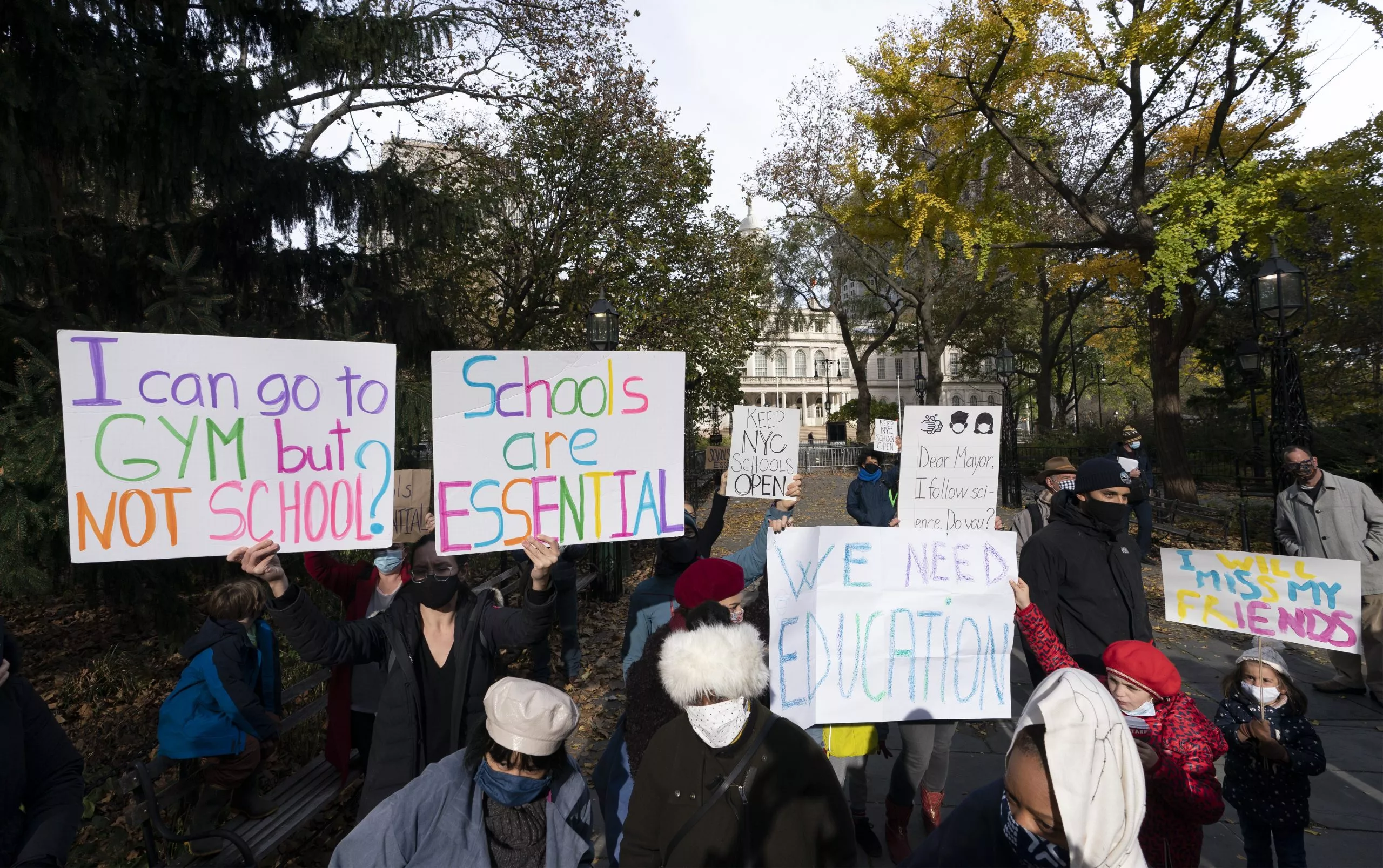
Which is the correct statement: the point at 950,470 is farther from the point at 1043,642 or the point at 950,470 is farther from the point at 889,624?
the point at 1043,642

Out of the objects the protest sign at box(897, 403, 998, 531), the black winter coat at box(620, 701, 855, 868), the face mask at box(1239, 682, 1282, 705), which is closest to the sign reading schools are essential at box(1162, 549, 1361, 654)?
the face mask at box(1239, 682, 1282, 705)

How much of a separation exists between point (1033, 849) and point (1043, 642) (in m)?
A: 1.52

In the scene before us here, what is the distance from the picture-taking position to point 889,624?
340cm

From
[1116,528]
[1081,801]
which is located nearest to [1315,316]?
[1116,528]

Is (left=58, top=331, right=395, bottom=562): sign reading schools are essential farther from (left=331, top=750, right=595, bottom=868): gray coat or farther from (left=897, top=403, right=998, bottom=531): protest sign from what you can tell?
(left=897, top=403, right=998, bottom=531): protest sign

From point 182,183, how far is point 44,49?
4.15ft

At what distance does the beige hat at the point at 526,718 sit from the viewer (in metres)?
2.09

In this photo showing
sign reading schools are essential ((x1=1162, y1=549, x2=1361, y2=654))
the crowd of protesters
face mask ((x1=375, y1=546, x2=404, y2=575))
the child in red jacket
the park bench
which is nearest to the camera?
the crowd of protesters

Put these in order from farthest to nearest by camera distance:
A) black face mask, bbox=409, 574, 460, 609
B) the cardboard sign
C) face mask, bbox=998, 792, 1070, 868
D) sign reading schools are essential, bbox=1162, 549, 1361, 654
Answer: the cardboard sign → sign reading schools are essential, bbox=1162, 549, 1361, 654 → black face mask, bbox=409, 574, 460, 609 → face mask, bbox=998, 792, 1070, 868

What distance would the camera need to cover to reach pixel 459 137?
14.8 meters

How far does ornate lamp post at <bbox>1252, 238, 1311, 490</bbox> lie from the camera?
759 cm

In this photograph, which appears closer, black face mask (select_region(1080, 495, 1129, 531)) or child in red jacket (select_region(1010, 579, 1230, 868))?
child in red jacket (select_region(1010, 579, 1230, 868))

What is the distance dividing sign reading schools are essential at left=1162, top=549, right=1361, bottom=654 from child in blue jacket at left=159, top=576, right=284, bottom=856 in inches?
173

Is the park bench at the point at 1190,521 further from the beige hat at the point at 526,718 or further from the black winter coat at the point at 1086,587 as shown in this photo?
the beige hat at the point at 526,718
